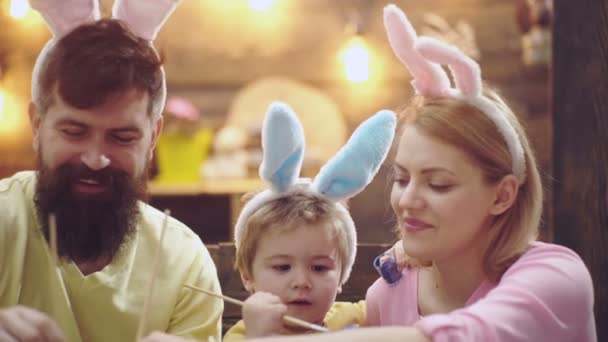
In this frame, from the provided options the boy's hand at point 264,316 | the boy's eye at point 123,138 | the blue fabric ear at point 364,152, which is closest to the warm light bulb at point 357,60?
the blue fabric ear at point 364,152

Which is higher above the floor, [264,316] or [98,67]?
[98,67]

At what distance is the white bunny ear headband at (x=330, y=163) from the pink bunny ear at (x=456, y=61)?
16cm

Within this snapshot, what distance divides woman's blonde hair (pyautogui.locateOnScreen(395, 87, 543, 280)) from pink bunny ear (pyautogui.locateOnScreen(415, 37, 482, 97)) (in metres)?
0.03

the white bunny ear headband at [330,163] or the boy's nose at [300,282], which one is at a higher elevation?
the white bunny ear headband at [330,163]

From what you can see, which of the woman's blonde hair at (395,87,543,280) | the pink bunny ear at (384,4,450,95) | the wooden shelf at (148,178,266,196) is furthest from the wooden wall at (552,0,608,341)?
the wooden shelf at (148,178,266,196)

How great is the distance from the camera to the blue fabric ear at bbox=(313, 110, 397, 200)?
1.73 metres

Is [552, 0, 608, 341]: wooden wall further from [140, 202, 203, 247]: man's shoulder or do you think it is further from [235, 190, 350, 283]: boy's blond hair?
[140, 202, 203, 247]: man's shoulder

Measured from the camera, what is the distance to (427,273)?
72.4 inches

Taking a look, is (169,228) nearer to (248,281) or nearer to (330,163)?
(248,281)

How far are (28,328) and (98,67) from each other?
0.52 metres

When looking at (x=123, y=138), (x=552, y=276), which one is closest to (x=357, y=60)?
(x=123, y=138)

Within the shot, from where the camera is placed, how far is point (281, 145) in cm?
171

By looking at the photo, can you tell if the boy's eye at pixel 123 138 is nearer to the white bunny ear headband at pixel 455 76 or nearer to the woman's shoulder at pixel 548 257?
the white bunny ear headband at pixel 455 76

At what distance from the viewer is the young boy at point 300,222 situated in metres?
1.72
